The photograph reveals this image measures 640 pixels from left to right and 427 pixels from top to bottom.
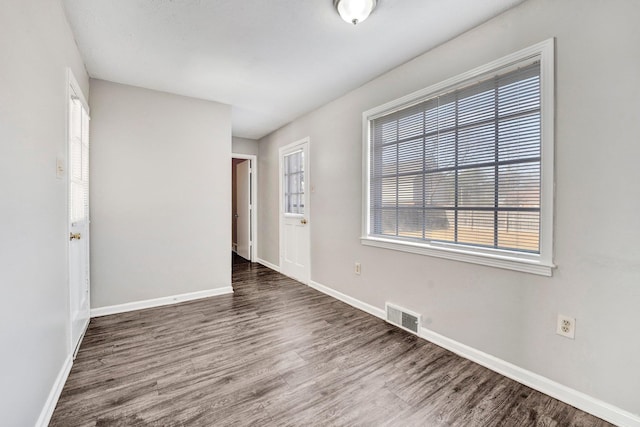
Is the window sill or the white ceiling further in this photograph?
the white ceiling

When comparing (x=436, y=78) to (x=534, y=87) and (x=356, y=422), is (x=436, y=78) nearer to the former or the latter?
(x=534, y=87)

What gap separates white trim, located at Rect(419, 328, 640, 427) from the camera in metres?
1.52

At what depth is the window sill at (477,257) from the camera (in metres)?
1.80

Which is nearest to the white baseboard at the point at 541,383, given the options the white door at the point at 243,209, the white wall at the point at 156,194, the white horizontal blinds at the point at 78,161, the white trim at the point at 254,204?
the white wall at the point at 156,194

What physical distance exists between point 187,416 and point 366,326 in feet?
5.50

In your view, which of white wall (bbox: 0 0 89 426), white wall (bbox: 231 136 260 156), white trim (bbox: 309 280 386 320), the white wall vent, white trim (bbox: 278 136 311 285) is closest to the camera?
white wall (bbox: 0 0 89 426)

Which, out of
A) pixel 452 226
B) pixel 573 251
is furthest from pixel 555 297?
pixel 452 226

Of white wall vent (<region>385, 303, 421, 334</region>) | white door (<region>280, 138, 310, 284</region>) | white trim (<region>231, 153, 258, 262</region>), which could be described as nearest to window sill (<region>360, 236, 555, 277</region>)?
white wall vent (<region>385, 303, 421, 334</region>)

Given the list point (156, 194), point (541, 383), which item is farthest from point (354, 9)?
point (156, 194)

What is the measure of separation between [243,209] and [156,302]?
2928 millimetres

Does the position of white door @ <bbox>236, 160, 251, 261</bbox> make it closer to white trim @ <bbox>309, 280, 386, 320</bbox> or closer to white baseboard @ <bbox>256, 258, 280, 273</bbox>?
white baseboard @ <bbox>256, 258, 280, 273</bbox>

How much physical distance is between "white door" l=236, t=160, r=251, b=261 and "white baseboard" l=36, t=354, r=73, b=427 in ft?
12.6

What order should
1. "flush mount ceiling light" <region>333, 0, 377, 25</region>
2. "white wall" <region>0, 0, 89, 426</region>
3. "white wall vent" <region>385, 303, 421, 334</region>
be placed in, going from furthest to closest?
1. "white wall vent" <region>385, 303, 421, 334</region>
2. "flush mount ceiling light" <region>333, 0, 377, 25</region>
3. "white wall" <region>0, 0, 89, 426</region>

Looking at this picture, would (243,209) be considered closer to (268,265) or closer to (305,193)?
(268,265)
